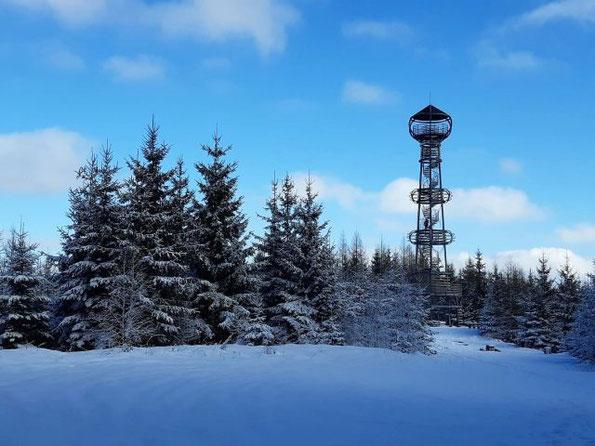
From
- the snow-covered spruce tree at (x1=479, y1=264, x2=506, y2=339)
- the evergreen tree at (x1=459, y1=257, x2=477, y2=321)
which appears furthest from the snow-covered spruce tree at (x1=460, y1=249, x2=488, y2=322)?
the snow-covered spruce tree at (x1=479, y1=264, x2=506, y2=339)

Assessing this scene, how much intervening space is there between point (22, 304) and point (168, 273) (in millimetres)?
6612

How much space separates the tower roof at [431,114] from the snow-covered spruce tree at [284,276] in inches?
1033

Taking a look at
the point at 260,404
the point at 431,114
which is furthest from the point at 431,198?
the point at 260,404

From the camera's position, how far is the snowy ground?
586 centimetres

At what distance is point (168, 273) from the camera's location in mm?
22828

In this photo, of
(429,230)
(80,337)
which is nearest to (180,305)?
(80,337)

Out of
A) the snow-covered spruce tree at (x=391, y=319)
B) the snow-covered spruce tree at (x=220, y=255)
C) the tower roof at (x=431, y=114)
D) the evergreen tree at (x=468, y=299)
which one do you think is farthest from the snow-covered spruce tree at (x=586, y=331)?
the evergreen tree at (x=468, y=299)

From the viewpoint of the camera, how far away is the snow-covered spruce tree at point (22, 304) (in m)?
21.2

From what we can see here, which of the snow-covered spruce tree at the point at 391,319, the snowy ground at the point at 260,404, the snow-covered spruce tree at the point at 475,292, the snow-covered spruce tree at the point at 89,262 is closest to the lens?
the snowy ground at the point at 260,404

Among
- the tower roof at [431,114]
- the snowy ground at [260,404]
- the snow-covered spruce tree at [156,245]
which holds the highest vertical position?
the tower roof at [431,114]

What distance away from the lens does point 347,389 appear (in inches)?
362

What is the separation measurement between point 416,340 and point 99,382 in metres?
27.6

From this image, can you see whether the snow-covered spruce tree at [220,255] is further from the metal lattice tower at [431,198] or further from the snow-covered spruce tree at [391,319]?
the metal lattice tower at [431,198]

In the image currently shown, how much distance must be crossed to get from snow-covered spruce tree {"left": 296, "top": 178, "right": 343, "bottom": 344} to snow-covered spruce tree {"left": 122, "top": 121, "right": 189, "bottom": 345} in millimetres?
6907
